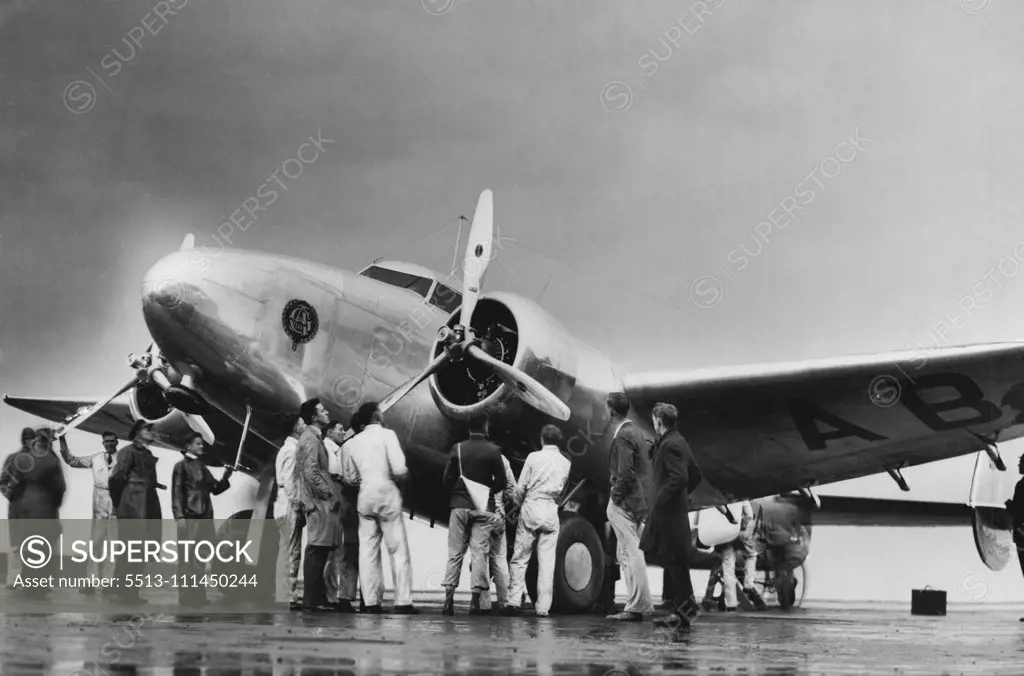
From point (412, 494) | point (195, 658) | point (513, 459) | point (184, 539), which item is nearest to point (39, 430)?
point (184, 539)

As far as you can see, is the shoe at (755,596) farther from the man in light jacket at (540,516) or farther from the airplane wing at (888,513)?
the man in light jacket at (540,516)

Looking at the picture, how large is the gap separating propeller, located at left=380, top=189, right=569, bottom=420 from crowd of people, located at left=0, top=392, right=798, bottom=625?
532 millimetres

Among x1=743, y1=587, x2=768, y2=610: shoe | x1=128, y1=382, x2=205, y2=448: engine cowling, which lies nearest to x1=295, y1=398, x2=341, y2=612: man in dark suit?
x1=128, y1=382, x2=205, y2=448: engine cowling

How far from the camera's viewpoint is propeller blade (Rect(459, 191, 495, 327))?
9.60 metres

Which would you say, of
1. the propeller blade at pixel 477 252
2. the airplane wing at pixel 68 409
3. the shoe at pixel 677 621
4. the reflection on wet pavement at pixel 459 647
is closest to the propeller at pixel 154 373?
the propeller blade at pixel 477 252

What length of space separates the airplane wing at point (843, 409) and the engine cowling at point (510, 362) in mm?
853

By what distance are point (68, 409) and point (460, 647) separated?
11019 mm

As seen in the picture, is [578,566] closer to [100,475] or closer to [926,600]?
[926,600]

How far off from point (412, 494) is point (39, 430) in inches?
136

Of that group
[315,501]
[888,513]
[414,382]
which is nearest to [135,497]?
[315,501]

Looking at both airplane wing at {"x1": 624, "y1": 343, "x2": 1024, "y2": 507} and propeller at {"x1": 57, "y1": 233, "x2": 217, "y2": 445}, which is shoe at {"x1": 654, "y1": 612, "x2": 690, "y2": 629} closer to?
airplane wing at {"x1": 624, "y1": 343, "x2": 1024, "y2": 507}

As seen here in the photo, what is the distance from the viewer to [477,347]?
9.37 metres

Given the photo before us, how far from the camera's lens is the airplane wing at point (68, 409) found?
47.7 feet

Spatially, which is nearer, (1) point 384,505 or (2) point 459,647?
(2) point 459,647
